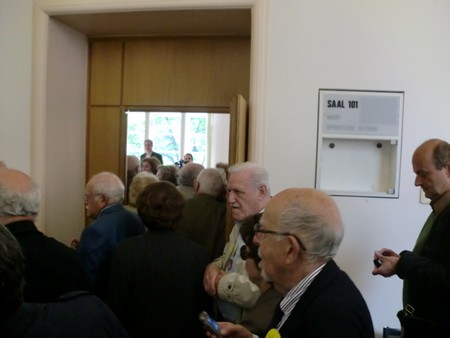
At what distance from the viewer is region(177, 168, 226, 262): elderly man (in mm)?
2707

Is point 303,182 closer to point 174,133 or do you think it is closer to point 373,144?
point 373,144

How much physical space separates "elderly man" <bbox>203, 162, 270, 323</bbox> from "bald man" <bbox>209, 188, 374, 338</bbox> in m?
0.56

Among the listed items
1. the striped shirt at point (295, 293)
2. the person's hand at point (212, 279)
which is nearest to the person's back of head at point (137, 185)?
the person's hand at point (212, 279)

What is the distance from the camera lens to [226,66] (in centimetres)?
333

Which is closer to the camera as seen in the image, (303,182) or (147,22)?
(303,182)

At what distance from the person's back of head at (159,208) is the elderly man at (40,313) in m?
0.84

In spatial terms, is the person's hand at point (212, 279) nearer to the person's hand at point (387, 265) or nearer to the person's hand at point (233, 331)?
the person's hand at point (233, 331)

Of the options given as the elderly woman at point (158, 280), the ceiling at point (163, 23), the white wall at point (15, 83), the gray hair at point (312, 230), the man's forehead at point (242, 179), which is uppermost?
the ceiling at point (163, 23)

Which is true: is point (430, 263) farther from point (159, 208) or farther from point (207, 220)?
point (207, 220)

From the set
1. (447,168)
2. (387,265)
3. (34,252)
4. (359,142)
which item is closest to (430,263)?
(387,265)

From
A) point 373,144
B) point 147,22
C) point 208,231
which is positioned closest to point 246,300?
point 208,231

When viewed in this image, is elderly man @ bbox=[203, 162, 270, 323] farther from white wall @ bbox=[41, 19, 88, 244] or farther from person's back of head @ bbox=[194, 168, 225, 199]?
white wall @ bbox=[41, 19, 88, 244]

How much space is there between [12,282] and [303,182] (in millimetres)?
2015

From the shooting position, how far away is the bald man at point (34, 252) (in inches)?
59.6
